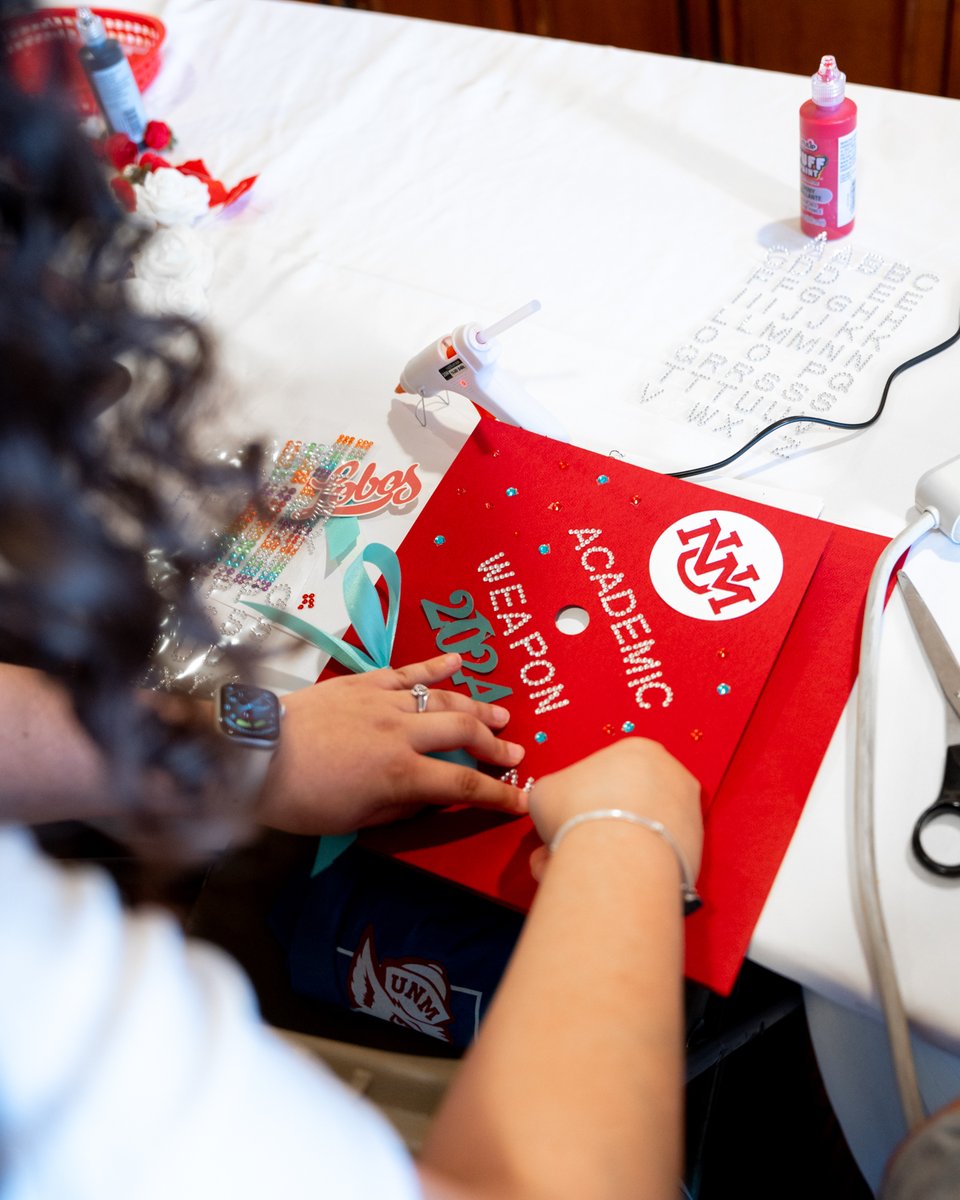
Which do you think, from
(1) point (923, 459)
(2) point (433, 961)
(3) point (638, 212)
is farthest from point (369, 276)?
(2) point (433, 961)

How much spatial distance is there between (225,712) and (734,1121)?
751 mm

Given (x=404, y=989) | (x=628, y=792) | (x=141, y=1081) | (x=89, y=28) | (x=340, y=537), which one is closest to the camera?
(x=141, y=1081)

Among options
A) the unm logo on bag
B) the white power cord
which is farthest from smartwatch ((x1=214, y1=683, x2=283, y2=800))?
the white power cord

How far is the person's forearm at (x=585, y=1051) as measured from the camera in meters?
0.50

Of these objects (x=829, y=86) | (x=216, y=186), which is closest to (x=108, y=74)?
(x=216, y=186)

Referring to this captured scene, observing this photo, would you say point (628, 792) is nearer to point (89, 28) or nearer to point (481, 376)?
point (481, 376)

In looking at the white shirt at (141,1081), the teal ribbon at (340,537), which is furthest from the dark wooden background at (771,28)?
the white shirt at (141,1081)

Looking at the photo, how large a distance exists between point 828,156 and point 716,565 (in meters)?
0.44

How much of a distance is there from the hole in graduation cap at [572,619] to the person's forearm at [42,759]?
32cm

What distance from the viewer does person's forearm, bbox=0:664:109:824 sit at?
718mm

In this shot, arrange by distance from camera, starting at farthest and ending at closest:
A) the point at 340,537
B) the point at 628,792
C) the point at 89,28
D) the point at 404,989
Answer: the point at 89,28, the point at 340,537, the point at 404,989, the point at 628,792

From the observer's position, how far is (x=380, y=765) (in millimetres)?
704

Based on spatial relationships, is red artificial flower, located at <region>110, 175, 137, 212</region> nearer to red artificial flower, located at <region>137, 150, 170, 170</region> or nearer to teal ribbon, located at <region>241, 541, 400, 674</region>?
red artificial flower, located at <region>137, 150, 170, 170</region>

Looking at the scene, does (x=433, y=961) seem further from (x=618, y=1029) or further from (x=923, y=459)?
(x=923, y=459)
